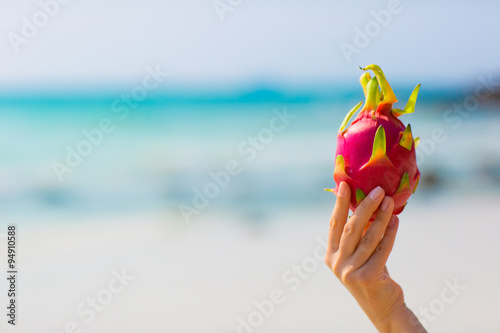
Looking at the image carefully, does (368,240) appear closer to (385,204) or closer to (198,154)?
(385,204)

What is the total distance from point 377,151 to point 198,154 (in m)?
4.77

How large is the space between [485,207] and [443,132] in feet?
6.50

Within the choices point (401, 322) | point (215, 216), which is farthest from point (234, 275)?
point (401, 322)

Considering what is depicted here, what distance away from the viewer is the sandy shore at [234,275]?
321 cm

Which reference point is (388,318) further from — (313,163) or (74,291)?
(313,163)

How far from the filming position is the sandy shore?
3.21 meters

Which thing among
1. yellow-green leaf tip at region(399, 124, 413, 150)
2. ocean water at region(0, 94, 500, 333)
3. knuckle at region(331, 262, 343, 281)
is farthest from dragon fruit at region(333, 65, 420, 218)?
ocean water at region(0, 94, 500, 333)

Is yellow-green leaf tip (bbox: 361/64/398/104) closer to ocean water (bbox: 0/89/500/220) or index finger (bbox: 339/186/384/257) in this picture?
index finger (bbox: 339/186/384/257)

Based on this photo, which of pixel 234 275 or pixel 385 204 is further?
pixel 234 275

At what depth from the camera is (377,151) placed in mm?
1464

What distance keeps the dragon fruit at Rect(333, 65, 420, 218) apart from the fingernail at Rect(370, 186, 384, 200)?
2 cm

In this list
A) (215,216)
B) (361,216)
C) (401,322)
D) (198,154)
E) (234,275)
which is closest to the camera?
(361,216)

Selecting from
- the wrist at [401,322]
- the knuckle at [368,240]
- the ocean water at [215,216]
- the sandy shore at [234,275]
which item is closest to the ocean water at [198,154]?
the ocean water at [215,216]

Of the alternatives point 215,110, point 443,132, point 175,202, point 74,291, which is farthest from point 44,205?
point 443,132
